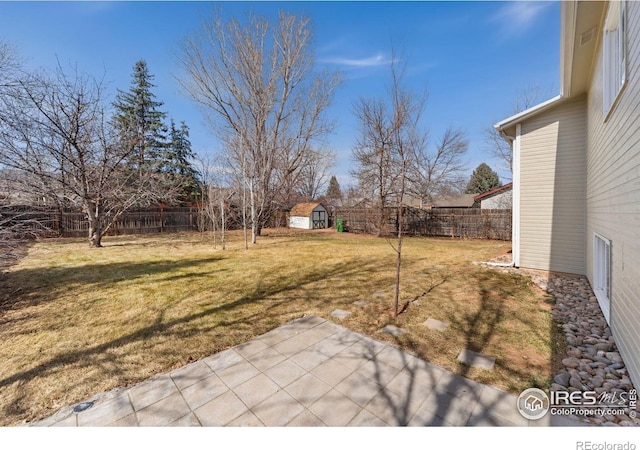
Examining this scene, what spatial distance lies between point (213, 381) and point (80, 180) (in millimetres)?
9746

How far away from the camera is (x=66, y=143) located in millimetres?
7914

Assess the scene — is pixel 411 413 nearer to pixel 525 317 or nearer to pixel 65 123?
pixel 525 317

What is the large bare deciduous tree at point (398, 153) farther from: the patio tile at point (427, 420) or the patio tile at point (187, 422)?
the patio tile at point (187, 422)

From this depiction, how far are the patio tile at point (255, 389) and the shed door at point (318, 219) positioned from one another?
16.6m

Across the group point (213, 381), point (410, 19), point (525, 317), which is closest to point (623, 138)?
point (525, 317)

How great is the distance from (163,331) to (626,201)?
16.0 ft

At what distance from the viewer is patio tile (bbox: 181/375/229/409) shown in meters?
1.82

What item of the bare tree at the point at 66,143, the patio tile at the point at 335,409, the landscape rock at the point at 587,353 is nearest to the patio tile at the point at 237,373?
the patio tile at the point at 335,409

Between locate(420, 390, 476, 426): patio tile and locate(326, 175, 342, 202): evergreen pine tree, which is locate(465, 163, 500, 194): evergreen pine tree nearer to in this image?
locate(326, 175, 342, 202): evergreen pine tree

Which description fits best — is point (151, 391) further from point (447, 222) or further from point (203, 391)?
point (447, 222)

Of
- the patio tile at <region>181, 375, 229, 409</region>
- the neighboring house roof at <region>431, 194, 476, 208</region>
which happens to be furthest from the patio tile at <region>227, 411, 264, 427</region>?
the neighboring house roof at <region>431, 194, 476, 208</region>

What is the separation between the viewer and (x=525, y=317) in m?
3.35

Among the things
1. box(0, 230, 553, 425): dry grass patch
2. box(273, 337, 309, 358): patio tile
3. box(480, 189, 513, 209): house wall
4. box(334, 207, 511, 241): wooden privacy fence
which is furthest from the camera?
box(480, 189, 513, 209): house wall

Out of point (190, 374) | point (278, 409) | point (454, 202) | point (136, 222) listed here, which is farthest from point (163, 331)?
point (454, 202)
